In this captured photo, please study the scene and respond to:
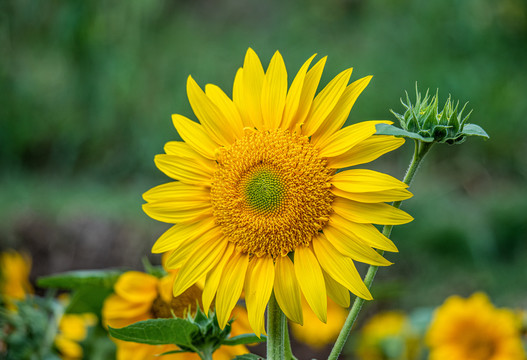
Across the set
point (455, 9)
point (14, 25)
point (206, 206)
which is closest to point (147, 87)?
point (14, 25)

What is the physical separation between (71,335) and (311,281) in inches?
19.8

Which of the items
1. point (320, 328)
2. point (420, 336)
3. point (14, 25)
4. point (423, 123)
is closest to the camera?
point (423, 123)

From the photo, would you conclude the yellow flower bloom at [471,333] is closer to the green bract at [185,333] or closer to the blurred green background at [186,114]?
the green bract at [185,333]

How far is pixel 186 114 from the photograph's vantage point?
9.64 feet

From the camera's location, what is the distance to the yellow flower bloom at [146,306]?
2.14 ft

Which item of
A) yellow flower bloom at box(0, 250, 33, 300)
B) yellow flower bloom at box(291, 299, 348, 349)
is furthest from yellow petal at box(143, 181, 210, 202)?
yellow flower bloom at box(291, 299, 348, 349)

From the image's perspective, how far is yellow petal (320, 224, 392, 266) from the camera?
0.50 metres

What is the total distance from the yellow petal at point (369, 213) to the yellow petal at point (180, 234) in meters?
0.13

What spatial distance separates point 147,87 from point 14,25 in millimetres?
932

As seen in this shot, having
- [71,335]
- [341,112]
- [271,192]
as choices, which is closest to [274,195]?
[271,192]

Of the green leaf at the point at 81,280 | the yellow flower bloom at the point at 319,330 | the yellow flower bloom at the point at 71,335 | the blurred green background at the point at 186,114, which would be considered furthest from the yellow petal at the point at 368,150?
the blurred green background at the point at 186,114

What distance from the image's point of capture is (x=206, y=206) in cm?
58

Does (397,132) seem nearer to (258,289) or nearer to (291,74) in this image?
(258,289)

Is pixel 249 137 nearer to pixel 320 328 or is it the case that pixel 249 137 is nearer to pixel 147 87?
pixel 320 328
